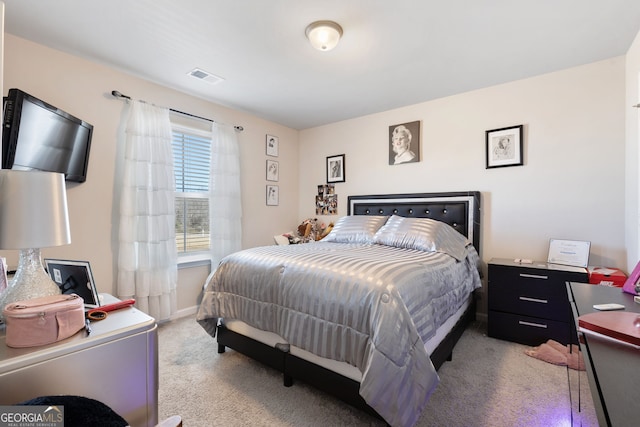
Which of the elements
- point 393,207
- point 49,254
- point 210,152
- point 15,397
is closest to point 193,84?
point 210,152

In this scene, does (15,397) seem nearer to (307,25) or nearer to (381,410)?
(381,410)

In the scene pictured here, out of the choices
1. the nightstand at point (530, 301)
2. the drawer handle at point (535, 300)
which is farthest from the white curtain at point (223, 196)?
the drawer handle at point (535, 300)

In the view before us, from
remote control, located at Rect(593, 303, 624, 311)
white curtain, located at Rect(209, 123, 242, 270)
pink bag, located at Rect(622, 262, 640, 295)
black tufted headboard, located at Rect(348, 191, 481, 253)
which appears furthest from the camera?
white curtain, located at Rect(209, 123, 242, 270)

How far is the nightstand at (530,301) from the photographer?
228cm

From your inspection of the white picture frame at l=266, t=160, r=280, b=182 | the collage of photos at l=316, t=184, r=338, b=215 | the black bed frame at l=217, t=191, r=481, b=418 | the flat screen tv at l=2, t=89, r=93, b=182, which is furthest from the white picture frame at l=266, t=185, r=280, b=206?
the flat screen tv at l=2, t=89, r=93, b=182

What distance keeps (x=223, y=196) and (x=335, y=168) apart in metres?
1.63

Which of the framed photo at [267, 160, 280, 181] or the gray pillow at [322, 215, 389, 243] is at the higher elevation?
the framed photo at [267, 160, 280, 181]

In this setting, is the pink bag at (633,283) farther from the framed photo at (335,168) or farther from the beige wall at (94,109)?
the beige wall at (94,109)

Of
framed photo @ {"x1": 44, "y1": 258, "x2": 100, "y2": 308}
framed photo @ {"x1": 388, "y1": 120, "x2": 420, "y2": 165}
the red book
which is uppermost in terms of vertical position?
framed photo @ {"x1": 388, "y1": 120, "x2": 420, "y2": 165}

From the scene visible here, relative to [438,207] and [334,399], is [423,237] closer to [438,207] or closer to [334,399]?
[438,207]

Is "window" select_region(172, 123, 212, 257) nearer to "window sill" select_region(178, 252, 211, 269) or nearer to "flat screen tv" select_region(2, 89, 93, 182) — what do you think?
"window sill" select_region(178, 252, 211, 269)

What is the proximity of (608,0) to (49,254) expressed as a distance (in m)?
4.33

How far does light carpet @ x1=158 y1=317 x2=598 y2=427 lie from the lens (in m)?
1.56

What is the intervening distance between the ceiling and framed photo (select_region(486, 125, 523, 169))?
0.50 meters
